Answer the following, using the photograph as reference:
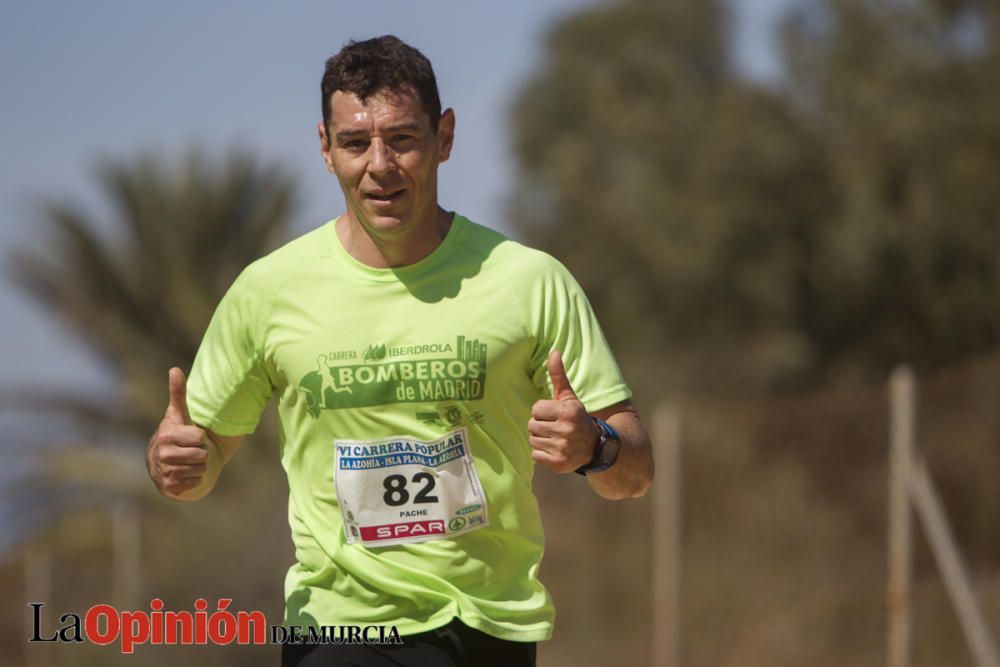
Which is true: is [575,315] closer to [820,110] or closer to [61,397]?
[61,397]

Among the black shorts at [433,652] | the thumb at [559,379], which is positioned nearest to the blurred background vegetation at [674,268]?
the black shorts at [433,652]

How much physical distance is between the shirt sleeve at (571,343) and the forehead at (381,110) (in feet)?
1.81

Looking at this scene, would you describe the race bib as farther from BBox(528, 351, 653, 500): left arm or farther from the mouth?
the mouth

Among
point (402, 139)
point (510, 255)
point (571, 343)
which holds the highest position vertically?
point (402, 139)

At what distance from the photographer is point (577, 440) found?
3.64 meters

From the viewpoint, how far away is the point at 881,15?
1947cm

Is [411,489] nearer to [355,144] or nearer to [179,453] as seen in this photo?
[179,453]

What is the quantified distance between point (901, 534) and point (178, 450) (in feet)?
17.1

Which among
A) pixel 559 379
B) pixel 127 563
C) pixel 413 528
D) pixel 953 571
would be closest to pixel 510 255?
pixel 559 379

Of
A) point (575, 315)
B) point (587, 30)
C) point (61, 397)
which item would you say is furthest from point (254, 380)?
point (587, 30)

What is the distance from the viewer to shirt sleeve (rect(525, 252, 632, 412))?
402 centimetres

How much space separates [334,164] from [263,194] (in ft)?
48.4

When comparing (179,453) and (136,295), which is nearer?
(179,453)

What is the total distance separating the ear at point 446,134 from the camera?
4.18 meters
